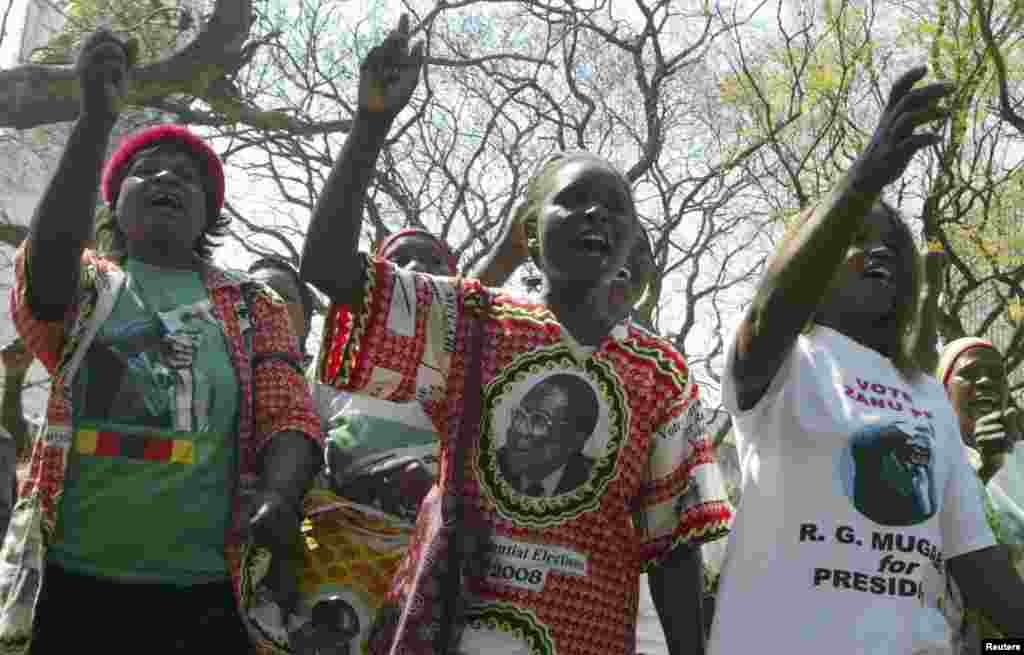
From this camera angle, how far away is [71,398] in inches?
92.4

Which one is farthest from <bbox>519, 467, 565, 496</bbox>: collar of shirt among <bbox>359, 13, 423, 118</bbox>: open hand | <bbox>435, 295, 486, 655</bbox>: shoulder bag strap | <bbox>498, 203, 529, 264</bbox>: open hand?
<bbox>359, 13, 423, 118</bbox>: open hand

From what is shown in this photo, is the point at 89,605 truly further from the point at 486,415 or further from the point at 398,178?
the point at 398,178

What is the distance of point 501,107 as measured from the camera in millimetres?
13297

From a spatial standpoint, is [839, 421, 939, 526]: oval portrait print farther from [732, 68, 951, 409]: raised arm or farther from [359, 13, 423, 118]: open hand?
[359, 13, 423, 118]: open hand

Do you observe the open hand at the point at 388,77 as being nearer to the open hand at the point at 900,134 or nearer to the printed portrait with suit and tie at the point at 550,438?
the printed portrait with suit and tie at the point at 550,438

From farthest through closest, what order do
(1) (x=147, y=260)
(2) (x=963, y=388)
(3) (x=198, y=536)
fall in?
1. (2) (x=963, y=388)
2. (1) (x=147, y=260)
3. (3) (x=198, y=536)

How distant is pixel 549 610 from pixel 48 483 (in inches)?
40.0

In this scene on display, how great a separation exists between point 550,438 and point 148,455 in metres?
0.82

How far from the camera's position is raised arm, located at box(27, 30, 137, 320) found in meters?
2.27

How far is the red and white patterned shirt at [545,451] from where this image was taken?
2.16 m

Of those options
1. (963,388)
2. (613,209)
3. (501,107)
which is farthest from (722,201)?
(613,209)

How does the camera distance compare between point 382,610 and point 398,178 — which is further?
point 398,178

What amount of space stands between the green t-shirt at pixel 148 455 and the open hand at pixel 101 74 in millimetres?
404

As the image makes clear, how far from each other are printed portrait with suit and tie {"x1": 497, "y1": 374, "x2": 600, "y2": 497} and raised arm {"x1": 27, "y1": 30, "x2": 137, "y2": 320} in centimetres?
92
